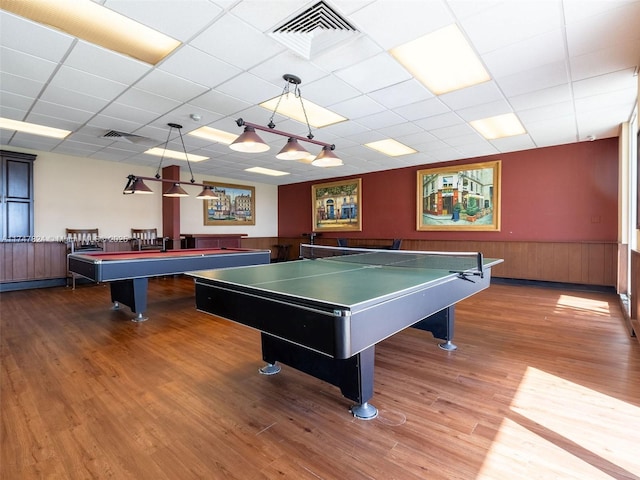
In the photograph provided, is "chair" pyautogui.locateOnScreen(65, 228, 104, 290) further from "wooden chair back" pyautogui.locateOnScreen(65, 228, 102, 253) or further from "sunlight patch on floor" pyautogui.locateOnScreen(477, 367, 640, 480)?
"sunlight patch on floor" pyautogui.locateOnScreen(477, 367, 640, 480)

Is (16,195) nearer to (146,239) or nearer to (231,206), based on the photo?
(146,239)

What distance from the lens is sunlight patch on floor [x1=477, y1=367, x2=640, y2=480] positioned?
156cm

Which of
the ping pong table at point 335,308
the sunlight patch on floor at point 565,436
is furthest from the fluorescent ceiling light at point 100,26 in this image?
the sunlight patch on floor at point 565,436

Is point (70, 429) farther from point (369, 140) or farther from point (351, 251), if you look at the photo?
point (369, 140)

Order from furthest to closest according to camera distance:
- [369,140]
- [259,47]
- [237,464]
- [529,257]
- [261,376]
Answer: [529,257] → [369,140] → [259,47] → [261,376] → [237,464]

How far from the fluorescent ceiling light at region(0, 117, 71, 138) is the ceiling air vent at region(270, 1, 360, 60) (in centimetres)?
484

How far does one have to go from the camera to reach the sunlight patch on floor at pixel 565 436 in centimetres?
156

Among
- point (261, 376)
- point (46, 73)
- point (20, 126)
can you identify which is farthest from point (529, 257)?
point (20, 126)

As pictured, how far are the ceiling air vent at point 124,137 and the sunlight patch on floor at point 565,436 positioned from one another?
651cm

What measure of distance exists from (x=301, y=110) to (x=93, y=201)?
19.6 ft

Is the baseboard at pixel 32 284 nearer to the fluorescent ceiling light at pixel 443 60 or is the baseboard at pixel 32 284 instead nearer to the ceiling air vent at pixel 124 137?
the ceiling air vent at pixel 124 137

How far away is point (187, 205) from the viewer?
29.5ft

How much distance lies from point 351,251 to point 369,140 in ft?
8.77

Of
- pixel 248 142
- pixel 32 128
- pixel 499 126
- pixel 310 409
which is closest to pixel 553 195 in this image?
pixel 499 126
